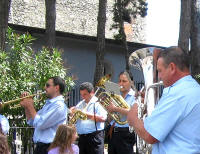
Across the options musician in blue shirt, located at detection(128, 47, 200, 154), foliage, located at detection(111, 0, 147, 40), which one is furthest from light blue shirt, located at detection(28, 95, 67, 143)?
foliage, located at detection(111, 0, 147, 40)

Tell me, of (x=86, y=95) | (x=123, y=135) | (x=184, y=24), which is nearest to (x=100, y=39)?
(x=184, y=24)

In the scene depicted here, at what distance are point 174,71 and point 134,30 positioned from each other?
27.7m

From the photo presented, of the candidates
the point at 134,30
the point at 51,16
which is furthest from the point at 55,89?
the point at 134,30

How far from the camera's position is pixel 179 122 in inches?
124

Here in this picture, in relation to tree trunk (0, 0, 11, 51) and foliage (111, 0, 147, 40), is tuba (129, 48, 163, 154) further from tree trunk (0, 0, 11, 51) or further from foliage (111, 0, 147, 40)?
foliage (111, 0, 147, 40)

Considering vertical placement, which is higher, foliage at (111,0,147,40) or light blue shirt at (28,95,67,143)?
foliage at (111,0,147,40)

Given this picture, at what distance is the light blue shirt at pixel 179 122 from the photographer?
3.14 m

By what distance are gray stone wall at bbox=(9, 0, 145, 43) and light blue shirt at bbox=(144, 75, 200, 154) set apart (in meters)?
22.0

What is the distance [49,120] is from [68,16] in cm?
2232

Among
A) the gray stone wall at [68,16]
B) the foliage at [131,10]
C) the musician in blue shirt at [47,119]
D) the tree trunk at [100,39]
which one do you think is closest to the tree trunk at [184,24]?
the tree trunk at [100,39]

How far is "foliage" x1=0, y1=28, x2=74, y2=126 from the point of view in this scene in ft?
26.0

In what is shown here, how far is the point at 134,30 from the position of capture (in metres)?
30.7

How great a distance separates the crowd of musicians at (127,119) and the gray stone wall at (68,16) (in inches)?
723

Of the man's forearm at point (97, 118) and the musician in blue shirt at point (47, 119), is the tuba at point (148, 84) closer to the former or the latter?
the musician in blue shirt at point (47, 119)
